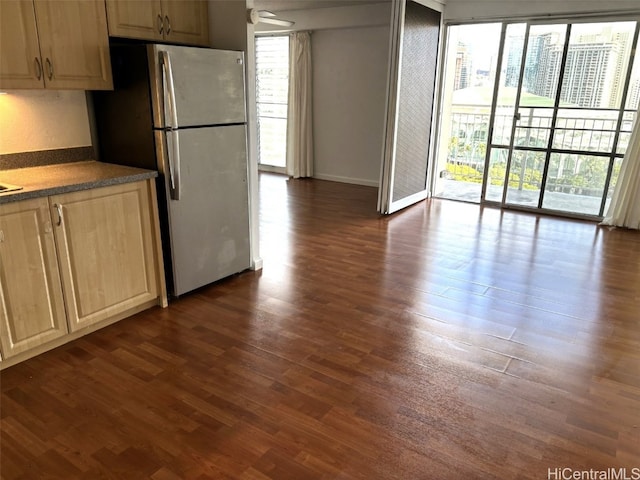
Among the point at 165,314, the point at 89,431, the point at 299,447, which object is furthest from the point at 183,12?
the point at 299,447

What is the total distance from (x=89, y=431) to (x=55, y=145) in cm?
A: 185

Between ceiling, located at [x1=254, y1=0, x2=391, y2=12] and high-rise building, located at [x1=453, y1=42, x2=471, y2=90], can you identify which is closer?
high-rise building, located at [x1=453, y1=42, x2=471, y2=90]

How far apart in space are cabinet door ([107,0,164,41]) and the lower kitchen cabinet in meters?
0.94

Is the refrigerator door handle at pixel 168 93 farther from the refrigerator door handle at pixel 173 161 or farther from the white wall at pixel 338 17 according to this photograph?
the white wall at pixel 338 17

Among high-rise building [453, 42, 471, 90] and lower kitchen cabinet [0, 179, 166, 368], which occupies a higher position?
high-rise building [453, 42, 471, 90]

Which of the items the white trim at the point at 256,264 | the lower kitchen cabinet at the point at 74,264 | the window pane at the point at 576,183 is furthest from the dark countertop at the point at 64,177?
the window pane at the point at 576,183

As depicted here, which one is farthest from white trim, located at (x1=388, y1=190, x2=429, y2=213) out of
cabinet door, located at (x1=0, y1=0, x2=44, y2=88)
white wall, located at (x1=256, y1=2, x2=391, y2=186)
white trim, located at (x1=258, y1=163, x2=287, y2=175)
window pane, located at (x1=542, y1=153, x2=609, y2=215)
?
cabinet door, located at (x1=0, y1=0, x2=44, y2=88)

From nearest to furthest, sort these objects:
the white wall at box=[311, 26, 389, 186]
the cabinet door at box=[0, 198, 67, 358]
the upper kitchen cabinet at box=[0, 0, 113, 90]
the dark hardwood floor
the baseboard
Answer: the dark hardwood floor → the cabinet door at box=[0, 198, 67, 358] → the upper kitchen cabinet at box=[0, 0, 113, 90] → the white wall at box=[311, 26, 389, 186] → the baseboard

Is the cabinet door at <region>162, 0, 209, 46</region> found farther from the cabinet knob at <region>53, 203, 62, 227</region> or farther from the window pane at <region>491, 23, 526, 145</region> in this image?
the window pane at <region>491, 23, 526, 145</region>

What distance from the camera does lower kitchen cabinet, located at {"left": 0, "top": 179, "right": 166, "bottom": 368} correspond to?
7.55 feet

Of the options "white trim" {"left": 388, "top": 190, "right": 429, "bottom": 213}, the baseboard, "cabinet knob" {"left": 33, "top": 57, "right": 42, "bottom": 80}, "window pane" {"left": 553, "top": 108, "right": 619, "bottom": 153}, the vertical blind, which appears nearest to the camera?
"cabinet knob" {"left": 33, "top": 57, "right": 42, "bottom": 80}

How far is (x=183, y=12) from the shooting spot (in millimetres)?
3164

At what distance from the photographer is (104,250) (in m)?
2.69

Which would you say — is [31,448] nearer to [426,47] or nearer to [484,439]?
[484,439]
